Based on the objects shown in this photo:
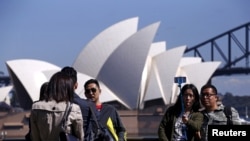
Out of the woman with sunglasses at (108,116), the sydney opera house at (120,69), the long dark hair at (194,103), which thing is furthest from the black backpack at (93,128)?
the sydney opera house at (120,69)

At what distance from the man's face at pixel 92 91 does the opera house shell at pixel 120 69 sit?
73.9 ft

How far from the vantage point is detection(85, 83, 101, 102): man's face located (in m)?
4.05

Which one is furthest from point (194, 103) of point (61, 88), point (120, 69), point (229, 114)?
point (120, 69)

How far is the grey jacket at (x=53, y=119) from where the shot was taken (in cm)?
297

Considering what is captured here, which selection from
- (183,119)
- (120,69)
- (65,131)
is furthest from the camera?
(120,69)

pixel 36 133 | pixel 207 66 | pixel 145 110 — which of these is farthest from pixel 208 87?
pixel 207 66

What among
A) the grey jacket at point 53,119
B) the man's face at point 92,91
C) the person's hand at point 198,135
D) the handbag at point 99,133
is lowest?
the person's hand at point 198,135

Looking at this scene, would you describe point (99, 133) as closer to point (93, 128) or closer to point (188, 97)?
point (93, 128)

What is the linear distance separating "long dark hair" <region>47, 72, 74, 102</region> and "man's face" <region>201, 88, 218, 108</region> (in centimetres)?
101

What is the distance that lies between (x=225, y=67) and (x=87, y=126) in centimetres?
5331

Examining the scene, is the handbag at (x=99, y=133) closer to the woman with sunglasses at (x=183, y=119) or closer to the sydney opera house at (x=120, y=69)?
the woman with sunglasses at (x=183, y=119)

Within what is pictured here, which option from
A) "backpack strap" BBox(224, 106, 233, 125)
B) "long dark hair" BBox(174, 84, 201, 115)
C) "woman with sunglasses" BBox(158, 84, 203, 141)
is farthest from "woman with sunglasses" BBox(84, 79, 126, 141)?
"backpack strap" BBox(224, 106, 233, 125)

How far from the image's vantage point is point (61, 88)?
3037mm

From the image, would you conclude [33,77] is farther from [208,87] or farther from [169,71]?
[208,87]
